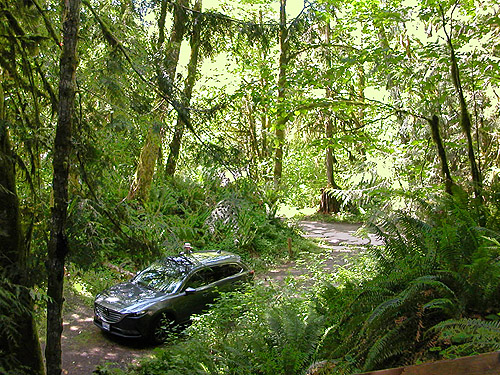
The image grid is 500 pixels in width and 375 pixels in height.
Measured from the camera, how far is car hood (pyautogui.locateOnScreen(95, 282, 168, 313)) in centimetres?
852

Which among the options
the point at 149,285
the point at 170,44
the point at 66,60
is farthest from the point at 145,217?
the point at 149,285

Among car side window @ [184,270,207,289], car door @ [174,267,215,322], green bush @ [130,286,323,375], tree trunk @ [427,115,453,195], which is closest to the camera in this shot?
green bush @ [130,286,323,375]

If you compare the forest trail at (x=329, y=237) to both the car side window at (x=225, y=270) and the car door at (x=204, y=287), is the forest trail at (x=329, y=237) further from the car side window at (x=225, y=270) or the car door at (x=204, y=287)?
the car door at (x=204, y=287)

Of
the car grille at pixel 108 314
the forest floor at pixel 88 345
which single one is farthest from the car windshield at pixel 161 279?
the forest floor at pixel 88 345

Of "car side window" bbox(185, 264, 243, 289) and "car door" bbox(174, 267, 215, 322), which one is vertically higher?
"car side window" bbox(185, 264, 243, 289)

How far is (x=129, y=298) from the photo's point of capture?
889 centimetres

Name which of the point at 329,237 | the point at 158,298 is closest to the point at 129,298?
the point at 158,298

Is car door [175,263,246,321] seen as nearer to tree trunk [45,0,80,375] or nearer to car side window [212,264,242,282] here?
car side window [212,264,242,282]

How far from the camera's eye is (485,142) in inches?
405

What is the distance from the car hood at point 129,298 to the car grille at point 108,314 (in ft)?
0.27

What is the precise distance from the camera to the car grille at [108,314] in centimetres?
843

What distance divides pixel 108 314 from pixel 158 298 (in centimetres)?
107

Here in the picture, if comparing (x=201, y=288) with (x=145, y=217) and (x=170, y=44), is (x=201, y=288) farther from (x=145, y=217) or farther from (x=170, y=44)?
(x=170, y=44)

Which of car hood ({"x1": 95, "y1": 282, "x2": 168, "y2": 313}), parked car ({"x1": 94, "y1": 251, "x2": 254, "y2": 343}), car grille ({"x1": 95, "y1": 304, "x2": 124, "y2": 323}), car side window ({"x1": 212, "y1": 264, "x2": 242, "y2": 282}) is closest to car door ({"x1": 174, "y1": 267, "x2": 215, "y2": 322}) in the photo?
parked car ({"x1": 94, "y1": 251, "x2": 254, "y2": 343})
